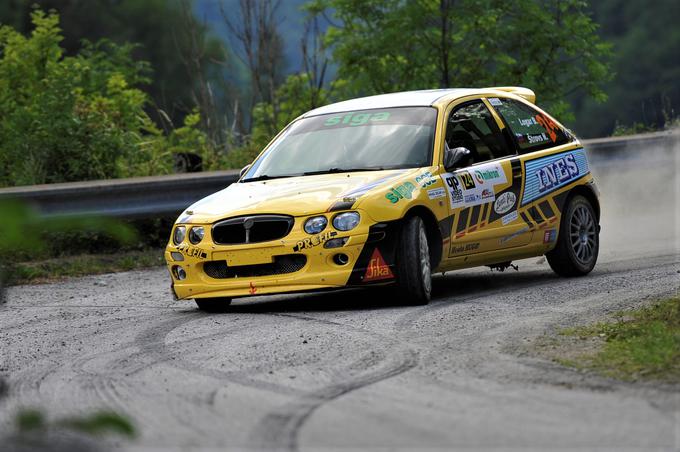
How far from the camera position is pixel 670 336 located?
21.1 ft

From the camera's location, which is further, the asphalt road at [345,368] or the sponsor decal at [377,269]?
the sponsor decal at [377,269]

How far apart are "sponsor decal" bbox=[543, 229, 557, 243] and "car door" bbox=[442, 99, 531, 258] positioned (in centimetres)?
24

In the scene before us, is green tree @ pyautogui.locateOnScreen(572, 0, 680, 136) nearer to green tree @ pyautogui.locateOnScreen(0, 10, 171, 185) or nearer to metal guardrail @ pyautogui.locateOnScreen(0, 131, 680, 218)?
green tree @ pyautogui.locateOnScreen(0, 10, 171, 185)

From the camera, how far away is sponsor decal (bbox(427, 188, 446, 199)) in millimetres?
9102

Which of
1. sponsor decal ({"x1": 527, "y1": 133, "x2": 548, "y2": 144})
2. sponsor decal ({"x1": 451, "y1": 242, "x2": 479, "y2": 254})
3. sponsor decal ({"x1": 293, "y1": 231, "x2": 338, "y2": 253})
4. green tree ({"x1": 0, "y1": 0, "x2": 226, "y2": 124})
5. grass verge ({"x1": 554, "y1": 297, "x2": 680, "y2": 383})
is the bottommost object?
grass verge ({"x1": 554, "y1": 297, "x2": 680, "y2": 383})

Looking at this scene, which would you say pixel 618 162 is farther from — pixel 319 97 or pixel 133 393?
pixel 133 393

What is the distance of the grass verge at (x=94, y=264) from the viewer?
39.1 ft

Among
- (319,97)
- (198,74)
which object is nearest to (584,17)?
(319,97)

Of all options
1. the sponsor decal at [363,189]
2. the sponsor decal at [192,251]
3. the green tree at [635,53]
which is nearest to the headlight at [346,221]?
the sponsor decal at [363,189]

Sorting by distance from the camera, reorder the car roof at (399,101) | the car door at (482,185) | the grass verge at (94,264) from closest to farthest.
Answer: the car door at (482,185)
the car roof at (399,101)
the grass verge at (94,264)

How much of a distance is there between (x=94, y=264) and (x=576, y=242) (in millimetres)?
4750

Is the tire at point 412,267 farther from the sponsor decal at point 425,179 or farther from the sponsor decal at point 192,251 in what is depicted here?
the sponsor decal at point 192,251

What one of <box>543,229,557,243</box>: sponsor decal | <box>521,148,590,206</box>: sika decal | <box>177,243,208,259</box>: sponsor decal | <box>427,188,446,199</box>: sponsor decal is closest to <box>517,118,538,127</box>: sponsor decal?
<box>521,148,590,206</box>: sika decal

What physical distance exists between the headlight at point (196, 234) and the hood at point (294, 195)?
0.19 ft
